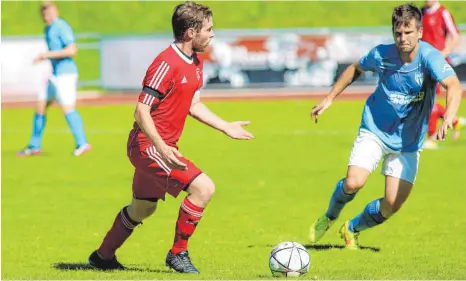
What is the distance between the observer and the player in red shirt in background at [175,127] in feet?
23.6

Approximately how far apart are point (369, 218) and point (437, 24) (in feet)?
22.4

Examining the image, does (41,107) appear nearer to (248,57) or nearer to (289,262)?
(289,262)

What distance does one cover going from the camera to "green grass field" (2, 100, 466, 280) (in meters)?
8.17

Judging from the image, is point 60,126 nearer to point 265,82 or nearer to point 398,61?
point 265,82

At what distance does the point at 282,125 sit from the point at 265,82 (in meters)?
6.73

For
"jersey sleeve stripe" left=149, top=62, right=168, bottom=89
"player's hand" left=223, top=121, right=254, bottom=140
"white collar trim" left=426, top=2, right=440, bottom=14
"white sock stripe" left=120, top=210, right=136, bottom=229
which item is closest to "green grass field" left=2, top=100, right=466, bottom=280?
"white sock stripe" left=120, top=210, right=136, bottom=229

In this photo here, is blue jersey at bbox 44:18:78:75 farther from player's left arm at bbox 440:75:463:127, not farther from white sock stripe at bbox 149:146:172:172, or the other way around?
player's left arm at bbox 440:75:463:127

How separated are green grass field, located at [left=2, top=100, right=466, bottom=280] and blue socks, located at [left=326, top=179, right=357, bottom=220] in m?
0.35

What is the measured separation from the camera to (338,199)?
8.71 m

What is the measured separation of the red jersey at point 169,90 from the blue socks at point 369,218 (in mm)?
2114

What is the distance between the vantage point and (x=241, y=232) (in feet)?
33.0

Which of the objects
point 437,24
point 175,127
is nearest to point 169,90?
point 175,127

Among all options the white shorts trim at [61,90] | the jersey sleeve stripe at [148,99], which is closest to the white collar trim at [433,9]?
the white shorts trim at [61,90]

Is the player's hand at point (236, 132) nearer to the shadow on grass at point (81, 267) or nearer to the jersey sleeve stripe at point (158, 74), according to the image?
the jersey sleeve stripe at point (158, 74)
